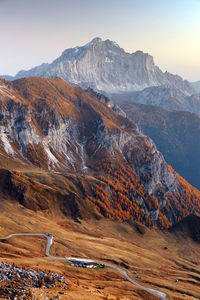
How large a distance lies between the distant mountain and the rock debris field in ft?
481

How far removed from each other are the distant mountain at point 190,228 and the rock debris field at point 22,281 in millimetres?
146650

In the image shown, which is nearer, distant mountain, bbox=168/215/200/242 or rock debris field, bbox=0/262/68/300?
rock debris field, bbox=0/262/68/300

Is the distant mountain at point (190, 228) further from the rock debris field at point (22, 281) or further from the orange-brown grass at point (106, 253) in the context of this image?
the rock debris field at point (22, 281)

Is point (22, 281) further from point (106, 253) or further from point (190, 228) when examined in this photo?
point (190, 228)

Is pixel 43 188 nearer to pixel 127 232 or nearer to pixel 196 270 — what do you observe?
pixel 127 232

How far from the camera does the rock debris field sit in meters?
43.5

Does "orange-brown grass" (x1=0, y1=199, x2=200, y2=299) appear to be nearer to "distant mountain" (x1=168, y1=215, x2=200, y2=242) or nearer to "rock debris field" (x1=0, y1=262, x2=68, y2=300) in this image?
"rock debris field" (x1=0, y1=262, x2=68, y2=300)

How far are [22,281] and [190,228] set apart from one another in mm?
162904

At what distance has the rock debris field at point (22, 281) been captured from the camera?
4350 cm

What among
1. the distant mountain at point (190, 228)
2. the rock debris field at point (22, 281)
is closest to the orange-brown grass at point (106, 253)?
the rock debris field at point (22, 281)

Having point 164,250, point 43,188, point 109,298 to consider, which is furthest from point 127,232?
point 109,298

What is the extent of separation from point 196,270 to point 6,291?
111 meters

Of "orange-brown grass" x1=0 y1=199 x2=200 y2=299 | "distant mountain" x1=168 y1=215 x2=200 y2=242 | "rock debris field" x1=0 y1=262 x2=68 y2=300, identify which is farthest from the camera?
"distant mountain" x1=168 y1=215 x2=200 y2=242

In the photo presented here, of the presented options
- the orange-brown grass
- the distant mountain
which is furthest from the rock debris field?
the distant mountain
